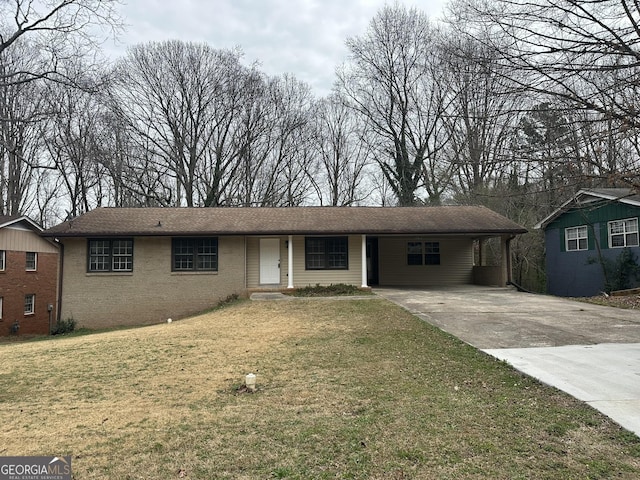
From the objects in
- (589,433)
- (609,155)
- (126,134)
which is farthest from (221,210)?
(589,433)

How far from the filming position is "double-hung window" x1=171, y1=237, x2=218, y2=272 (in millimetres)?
15719

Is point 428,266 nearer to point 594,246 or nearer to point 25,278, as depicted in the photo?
point 594,246

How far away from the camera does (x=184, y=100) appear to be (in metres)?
28.7

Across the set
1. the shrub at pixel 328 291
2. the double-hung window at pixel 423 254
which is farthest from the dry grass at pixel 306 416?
the double-hung window at pixel 423 254

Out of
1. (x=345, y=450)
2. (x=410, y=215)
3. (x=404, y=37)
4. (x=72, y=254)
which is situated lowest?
(x=345, y=450)

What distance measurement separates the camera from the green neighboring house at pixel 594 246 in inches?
633

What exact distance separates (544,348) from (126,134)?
27.3 meters

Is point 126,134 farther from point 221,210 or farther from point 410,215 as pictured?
point 410,215

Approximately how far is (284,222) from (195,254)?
11.8 feet

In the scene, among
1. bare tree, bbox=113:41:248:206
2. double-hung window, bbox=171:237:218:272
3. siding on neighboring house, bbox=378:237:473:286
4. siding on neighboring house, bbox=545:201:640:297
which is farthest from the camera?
bare tree, bbox=113:41:248:206

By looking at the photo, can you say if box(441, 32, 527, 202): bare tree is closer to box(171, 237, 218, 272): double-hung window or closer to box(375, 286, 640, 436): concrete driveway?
box(375, 286, 640, 436): concrete driveway

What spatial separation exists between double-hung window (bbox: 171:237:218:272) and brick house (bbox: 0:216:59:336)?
5.69 metres

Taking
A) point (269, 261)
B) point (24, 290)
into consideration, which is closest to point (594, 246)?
point (269, 261)

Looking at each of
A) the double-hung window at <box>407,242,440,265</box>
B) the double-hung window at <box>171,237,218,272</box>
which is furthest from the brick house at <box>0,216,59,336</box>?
the double-hung window at <box>407,242,440,265</box>
